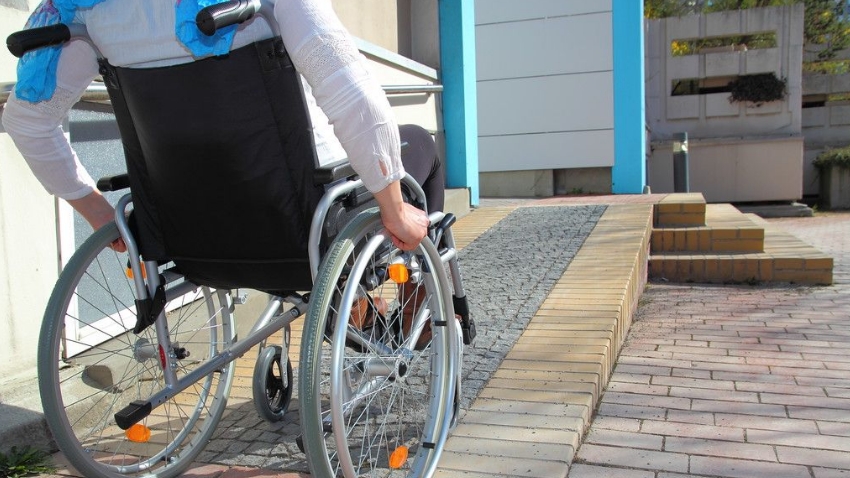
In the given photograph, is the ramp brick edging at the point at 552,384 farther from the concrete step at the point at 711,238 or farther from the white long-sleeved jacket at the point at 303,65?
the concrete step at the point at 711,238

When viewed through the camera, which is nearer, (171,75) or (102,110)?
(171,75)

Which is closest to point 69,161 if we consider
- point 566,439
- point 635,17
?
point 566,439

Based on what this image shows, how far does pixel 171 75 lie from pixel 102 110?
4.91 ft

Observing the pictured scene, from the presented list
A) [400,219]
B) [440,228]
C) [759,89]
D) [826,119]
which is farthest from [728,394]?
[826,119]

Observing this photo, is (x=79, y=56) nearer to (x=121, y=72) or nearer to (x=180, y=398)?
(x=121, y=72)

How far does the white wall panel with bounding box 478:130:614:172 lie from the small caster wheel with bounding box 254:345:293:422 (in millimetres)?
8287

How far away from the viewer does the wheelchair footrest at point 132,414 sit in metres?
1.80

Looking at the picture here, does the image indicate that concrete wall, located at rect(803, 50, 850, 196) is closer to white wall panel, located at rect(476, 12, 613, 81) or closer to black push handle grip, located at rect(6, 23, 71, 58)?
white wall panel, located at rect(476, 12, 613, 81)

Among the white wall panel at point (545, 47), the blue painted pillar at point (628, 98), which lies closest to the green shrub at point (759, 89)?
the blue painted pillar at point (628, 98)

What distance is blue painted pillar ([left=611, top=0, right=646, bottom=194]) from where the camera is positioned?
390 inches

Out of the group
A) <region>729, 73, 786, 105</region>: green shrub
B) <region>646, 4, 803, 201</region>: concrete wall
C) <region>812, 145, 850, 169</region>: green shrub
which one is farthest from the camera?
<region>812, 145, 850, 169</region>: green shrub

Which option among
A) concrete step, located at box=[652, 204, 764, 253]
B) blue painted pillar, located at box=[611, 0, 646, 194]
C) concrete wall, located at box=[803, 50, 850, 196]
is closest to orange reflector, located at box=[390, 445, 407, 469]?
concrete step, located at box=[652, 204, 764, 253]

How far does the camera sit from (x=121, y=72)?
178cm

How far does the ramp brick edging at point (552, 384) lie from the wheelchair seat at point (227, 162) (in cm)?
77
